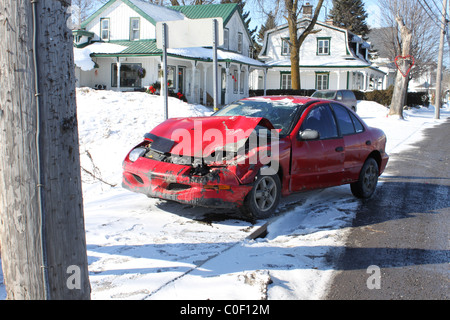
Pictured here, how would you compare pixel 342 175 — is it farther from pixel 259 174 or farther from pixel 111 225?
pixel 111 225

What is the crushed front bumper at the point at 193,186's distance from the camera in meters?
5.24

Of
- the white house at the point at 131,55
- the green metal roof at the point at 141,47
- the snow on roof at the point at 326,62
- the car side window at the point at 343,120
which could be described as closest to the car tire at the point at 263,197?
the car side window at the point at 343,120

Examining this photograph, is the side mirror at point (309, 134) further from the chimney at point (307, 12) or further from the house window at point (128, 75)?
the chimney at point (307, 12)

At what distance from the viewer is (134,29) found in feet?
93.6

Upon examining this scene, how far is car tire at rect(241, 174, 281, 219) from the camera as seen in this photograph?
546 centimetres

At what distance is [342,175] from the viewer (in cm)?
679

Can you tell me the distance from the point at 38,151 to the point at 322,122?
4.80m

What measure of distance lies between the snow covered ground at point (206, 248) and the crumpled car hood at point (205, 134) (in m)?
0.89

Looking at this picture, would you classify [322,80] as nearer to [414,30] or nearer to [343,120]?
[414,30]

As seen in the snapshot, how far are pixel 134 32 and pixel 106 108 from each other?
14658 mm

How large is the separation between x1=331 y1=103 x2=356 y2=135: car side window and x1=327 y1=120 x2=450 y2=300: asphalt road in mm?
1157

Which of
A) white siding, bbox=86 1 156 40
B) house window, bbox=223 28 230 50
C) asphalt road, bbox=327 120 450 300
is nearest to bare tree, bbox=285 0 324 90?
house window, bbox=223 28 230 50

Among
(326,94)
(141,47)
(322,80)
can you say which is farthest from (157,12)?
(322,80)

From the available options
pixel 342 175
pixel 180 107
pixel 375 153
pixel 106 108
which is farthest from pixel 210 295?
pixel 180 107
